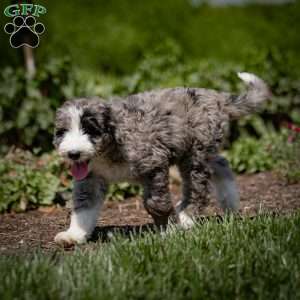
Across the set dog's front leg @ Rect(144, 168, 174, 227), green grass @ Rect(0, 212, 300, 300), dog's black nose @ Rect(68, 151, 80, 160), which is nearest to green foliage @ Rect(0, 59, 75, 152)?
dog's front leg @ Rect(144, 168, 174, 227)

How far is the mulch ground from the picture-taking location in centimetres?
620

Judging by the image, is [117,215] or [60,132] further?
[117,215]

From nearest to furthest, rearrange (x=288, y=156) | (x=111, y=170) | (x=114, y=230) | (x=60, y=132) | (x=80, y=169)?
(x=60, y=132) → (x=80, y=169) → (x=111, y=170) → (x=114, y=230) → (x=288, y=156)

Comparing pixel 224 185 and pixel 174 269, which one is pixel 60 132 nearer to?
pixel 174 269

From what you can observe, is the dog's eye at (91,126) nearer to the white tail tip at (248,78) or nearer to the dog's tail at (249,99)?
the dog's tail at (249,99)

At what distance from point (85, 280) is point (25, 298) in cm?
41

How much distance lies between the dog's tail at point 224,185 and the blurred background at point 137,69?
3.85 feet

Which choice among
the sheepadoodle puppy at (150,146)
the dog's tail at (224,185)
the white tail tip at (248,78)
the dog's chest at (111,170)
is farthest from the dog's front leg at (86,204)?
the white tail tip at (248,78)

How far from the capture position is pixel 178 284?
167 inches

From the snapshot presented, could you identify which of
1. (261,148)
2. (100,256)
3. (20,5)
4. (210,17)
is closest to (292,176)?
(261,148)

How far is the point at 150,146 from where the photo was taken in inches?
238

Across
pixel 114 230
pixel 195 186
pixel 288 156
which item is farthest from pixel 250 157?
pixel 114 230

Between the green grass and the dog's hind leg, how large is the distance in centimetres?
122

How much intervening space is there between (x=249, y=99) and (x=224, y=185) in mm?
850
